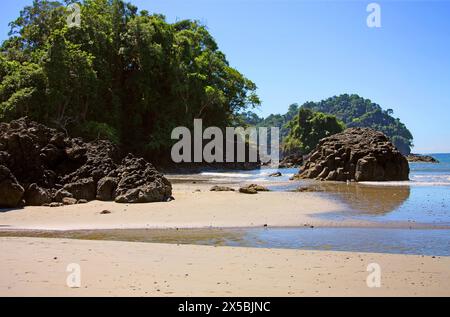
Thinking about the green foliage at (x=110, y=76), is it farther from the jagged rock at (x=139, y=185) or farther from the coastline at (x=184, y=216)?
the coastline at (x=184, y=216)

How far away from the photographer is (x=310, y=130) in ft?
271

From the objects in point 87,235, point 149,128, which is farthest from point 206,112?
point 87,235

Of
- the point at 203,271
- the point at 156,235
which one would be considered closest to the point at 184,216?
the point at 156,235

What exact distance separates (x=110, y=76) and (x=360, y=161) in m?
20.5

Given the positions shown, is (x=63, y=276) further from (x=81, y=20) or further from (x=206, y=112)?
(x=206, y=112)

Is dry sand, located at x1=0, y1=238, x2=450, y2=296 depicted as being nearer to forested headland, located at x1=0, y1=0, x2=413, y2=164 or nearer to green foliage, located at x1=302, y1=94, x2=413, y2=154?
forested headland, located at x1=0, y1=0, x2=413, y2=164

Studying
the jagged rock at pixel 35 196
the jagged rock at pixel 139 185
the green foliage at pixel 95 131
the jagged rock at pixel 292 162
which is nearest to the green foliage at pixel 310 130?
the jagged rock at pixel 292 162

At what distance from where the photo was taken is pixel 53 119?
32.1 metres

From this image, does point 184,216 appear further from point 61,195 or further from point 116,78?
point 116,78

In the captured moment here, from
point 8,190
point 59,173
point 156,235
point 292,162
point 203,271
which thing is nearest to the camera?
point 203,271

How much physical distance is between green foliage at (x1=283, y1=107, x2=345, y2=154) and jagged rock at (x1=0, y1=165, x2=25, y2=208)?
231 feet

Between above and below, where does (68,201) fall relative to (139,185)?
below

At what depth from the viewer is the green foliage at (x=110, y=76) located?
31.7m

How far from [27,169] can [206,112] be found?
104 feet
